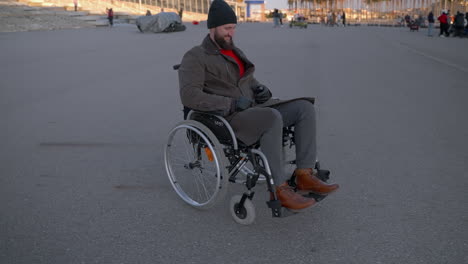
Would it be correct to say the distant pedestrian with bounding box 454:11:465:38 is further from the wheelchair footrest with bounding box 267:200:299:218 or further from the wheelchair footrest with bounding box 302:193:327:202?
the wheelchair footrest with bounding box 267:200:299:218

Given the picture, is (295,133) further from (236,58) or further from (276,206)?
(236,58)

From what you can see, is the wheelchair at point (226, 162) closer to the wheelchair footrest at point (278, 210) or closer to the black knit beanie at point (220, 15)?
the wheelchair footrest at point (278, 210)

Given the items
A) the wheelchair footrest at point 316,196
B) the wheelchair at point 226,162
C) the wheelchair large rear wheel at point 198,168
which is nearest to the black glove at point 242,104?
the wheelchair at point 226,162

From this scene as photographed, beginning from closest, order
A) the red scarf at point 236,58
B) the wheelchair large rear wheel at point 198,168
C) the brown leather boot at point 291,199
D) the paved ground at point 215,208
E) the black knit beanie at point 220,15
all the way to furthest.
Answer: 1. the paved ground at point 215,208
2. the brown leather boot at point 291,199
3. the wheelchair large rear wheel at point 198,168
4. the black knit beanie at point 220,15
5. the red scarf at point 236,58

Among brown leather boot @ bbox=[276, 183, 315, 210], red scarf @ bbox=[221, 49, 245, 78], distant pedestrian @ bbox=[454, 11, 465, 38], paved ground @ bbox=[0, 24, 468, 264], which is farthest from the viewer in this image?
distant pedestrian @ bbox=[454, 11, 465, 38]

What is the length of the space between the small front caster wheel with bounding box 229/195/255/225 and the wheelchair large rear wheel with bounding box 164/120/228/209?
113 mm

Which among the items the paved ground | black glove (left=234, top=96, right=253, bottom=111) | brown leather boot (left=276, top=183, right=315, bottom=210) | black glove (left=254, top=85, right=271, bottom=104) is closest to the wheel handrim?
the paved ground

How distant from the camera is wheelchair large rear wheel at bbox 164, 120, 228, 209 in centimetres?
323

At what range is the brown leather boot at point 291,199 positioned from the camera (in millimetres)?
3117

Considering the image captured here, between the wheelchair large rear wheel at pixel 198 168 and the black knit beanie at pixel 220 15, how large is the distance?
2.42 ft

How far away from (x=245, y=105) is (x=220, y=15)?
2.34 ft

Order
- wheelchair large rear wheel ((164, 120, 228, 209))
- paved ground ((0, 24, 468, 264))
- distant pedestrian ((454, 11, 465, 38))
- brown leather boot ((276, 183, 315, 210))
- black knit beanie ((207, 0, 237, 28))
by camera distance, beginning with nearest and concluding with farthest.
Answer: paved ground ((0, 24, 468, 264))
brown leather boot ((276, 183, 315, 210))
wheelchair large rear wheel ((164, 120, 228, 209))
black knit beanie ((207, 0, 237, 28))
distant pedestrian ((454, 11, 465, 38))

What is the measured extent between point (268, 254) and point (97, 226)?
121 centimetres

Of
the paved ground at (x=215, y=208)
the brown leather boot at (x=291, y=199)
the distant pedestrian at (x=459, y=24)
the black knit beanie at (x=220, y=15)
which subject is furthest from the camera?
the distant pedestrian at (x=459, y=24)
